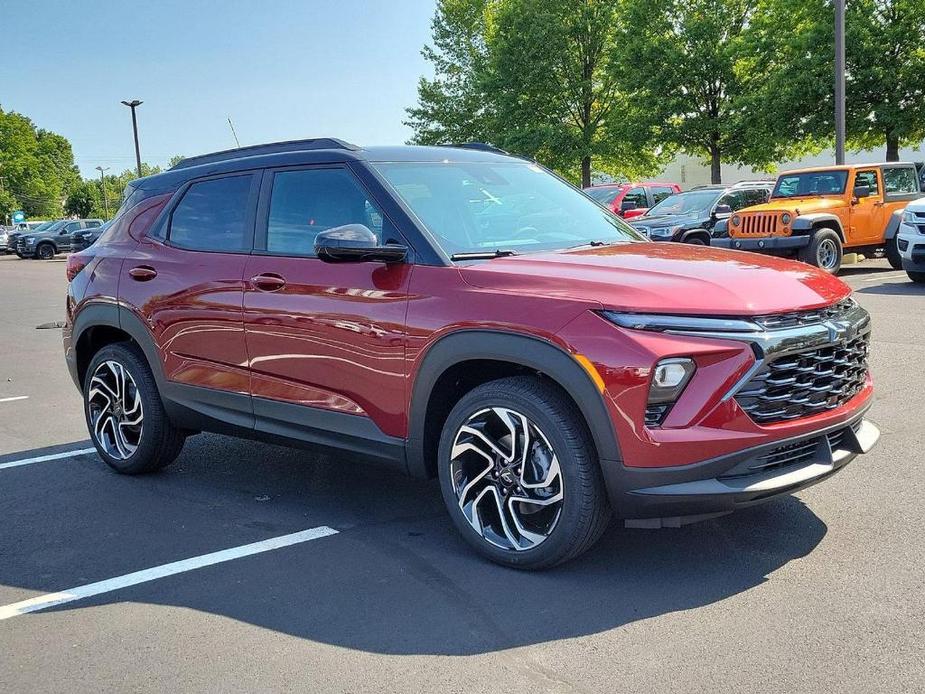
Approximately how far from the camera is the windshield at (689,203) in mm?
18438

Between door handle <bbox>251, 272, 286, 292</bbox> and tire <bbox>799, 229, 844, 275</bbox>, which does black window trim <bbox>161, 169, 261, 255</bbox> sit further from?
tire <bbox>799, 229, 844, 275</bbox>

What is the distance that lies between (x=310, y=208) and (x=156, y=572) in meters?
1.85

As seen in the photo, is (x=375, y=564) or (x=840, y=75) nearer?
(x=375, y=564)

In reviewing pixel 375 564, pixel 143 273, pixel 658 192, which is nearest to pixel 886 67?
pixel 658 192

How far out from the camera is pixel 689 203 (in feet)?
61.6

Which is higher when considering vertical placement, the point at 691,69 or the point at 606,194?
the point at 691,69

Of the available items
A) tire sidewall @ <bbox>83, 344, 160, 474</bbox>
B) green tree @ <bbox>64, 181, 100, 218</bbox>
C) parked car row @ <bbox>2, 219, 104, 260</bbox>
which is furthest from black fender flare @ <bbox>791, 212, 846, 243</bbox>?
green tree @ <bbox>64, 181, 100, 218</bbox>

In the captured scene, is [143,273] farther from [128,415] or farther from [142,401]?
[128,415]

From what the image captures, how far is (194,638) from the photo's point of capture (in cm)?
335

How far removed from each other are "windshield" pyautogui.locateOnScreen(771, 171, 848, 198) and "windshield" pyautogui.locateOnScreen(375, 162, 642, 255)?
12260 mm

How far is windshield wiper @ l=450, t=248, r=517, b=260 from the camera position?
4035mm

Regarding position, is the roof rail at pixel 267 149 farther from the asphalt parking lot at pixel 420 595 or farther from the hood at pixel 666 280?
the asphalt parking lot at pixel 420 595

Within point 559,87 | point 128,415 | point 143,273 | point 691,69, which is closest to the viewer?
point 143,273

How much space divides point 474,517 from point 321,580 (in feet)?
2.23
